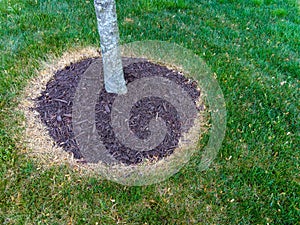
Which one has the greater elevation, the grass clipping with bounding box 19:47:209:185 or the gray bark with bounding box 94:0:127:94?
the gray bark with bounding box 94:0:127:94

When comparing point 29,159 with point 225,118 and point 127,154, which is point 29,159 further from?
point 225,118

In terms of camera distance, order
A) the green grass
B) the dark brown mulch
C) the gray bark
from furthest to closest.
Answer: the dark brown mulch
the gray bark
the green grass

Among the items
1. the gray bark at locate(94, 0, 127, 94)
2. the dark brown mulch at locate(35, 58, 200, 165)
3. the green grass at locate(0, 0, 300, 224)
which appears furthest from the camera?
the dark brown mulch at locate(35, 58, 200, 165)

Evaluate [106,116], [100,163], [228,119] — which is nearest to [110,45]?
[106,116]

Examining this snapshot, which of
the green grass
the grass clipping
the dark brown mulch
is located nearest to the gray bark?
the dark brown mulch

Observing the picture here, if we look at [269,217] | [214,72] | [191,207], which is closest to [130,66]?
[214,72]

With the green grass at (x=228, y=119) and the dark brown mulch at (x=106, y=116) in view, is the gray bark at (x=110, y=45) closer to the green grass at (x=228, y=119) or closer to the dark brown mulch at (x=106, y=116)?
the dark brown mulch at (x=106, y=116)

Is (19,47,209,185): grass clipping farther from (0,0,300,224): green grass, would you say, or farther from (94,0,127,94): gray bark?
(94,0,127,94): gray bark
